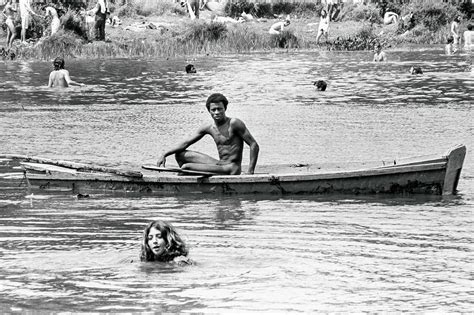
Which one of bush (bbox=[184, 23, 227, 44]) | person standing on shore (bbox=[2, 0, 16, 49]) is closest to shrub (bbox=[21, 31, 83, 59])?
person standing on shore (bbox=[2, 0, 16, 49])

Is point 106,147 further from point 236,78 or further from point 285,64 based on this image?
point 285,64

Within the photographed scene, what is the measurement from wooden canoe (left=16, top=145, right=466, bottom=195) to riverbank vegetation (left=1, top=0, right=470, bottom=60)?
2767cm

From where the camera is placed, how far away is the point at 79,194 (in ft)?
51.3

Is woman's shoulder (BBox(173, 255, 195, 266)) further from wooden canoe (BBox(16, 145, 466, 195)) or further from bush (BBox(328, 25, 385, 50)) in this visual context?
bush (BBox(328, 25, 385, 50))

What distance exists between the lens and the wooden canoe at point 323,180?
15.0 metres

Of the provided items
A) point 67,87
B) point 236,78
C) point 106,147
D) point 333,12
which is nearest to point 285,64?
point 236,78

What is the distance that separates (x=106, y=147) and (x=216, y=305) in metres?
11.7

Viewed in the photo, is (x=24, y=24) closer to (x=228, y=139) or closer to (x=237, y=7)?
(x=237, y=7)

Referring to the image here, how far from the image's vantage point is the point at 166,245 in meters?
11.4

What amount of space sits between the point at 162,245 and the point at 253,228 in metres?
2.32

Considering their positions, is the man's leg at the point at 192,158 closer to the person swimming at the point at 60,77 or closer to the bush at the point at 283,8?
the person swimming at the point at 60,77

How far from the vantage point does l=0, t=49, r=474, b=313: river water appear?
34.3 feet

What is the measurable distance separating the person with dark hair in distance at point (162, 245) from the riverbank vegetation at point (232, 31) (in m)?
31.8

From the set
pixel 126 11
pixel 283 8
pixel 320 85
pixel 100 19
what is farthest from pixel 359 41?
pixel 320 85
